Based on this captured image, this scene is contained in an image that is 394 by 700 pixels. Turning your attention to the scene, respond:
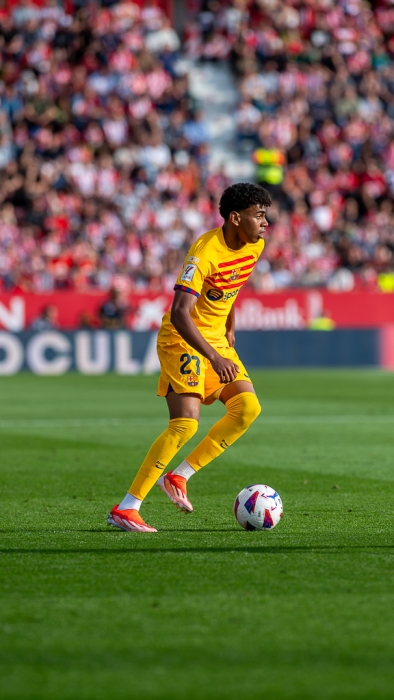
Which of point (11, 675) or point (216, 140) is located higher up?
point (216, 140)

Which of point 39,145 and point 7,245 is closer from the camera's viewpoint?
point 7,245

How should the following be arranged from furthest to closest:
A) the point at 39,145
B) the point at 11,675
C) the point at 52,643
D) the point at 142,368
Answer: the point at 39,145
the point at 142,368
the point at 52,643
the point at 11,675

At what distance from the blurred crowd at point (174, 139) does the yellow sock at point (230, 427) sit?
60.6ft

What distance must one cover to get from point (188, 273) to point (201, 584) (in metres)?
2.22

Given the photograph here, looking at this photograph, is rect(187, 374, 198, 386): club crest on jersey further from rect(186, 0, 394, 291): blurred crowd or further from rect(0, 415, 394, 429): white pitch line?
rect(186, 0, 394, 291): blurred crowd

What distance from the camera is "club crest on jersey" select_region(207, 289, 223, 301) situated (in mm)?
7320

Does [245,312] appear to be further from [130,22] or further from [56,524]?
[56,524]

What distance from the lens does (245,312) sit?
27.8 metres

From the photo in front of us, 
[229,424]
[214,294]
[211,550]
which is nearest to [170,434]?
[229,424]

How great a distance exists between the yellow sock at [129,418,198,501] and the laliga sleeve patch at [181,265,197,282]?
835 millimetres

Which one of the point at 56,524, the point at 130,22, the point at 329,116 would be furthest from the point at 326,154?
the point at 56,524

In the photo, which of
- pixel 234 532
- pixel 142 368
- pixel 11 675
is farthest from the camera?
pixel 142 368

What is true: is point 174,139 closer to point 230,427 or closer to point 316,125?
point 316,125

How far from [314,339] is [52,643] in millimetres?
22402
